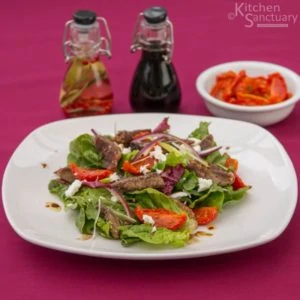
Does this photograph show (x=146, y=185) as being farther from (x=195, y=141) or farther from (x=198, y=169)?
(x=195, y=141)

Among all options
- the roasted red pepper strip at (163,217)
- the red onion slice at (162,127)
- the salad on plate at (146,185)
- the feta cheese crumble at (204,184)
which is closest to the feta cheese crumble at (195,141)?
the salad on plate at (146,185)

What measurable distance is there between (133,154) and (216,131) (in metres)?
0.34

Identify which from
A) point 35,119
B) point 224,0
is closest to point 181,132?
point 35,119

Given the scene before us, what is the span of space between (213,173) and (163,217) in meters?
0.21

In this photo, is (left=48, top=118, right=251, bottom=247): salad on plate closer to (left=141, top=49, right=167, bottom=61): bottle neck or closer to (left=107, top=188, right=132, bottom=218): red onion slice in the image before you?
(left=107, top=188, right=132, bottom=218): red onion slice

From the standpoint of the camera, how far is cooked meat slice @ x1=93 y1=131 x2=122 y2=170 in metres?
1.97

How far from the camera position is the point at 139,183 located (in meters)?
1.84

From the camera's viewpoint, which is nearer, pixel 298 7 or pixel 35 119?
pixel 35 119

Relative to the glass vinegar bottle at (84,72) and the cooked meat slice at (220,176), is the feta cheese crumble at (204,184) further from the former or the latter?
the glass vinegar bottle at (84,72)

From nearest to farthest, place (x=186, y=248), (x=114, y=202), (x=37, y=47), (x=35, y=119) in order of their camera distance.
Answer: (x=186, y=248), (x=114, y=202), (x=35, y=119), (x=37, y=47)

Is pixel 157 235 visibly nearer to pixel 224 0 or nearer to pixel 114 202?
pixel 114 202

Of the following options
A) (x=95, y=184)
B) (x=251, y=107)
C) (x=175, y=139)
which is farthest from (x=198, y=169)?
(x=251, y=107)

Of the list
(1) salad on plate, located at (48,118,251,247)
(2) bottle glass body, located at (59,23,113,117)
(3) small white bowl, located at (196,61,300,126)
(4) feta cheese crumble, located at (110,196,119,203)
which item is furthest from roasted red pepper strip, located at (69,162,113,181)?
(3) small white bowl, located at (196,61,300,126)

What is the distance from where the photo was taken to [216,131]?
2234 mm
